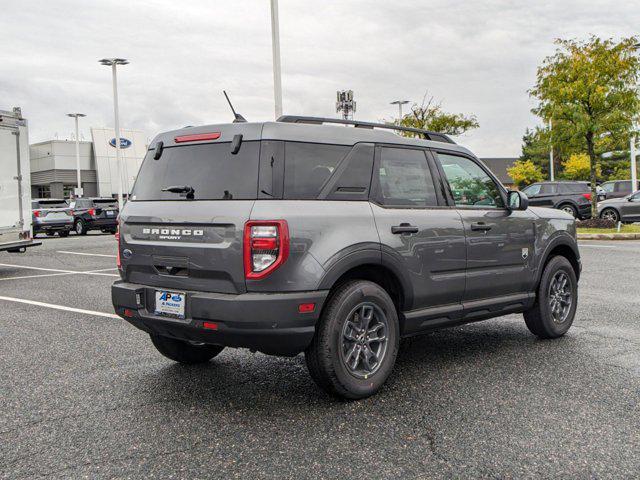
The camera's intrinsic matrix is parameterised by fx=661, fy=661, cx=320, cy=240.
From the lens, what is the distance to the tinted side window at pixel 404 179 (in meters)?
4.89

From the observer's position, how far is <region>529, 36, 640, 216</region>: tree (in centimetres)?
2245

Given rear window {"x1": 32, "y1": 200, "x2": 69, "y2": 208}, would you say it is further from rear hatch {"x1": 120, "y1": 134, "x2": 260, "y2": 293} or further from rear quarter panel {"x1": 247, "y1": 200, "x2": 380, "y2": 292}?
rear quarter panel {"x1": 247, "y1": 200, "x2": 380, "y2": 292}

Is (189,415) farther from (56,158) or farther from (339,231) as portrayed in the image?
(56,158)

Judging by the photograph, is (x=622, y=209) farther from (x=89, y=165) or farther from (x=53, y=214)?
(x=89, y=165)

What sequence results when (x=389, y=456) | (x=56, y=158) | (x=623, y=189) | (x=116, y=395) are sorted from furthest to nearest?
1. (x=56, y=158)
2. (x=623, y=189)
3. (x=116, y=395)
4. (x=389, y=456)

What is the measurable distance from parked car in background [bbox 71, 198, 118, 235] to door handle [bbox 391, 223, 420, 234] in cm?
2738

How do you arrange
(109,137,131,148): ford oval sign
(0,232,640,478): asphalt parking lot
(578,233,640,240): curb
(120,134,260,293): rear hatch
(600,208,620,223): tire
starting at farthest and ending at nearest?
(109,137,131,148): ford oval sign → (600,208,620,223): tire → (578,233,640,240): curb → (120,134,260,293): rear hatch → (0,232,640,478): asphalt parking lot

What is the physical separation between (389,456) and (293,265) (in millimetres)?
1266

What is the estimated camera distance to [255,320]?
4.05 meters

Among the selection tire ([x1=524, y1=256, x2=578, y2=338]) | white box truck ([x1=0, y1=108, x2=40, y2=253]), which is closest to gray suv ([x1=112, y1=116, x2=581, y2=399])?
tire ([x1=524, y1=256, x2=578, y2=338])

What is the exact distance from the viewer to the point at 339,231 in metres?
4.36

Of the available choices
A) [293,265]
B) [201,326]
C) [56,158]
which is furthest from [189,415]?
[56,158]

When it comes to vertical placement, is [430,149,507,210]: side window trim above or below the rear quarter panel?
above

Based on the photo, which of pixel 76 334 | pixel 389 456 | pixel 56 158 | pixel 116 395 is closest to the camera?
pixel 389 456
